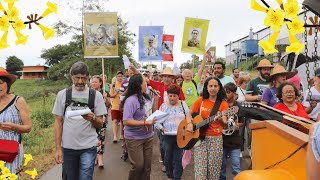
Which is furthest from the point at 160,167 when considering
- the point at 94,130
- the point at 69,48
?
the point at 69,48

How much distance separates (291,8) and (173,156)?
173 inches

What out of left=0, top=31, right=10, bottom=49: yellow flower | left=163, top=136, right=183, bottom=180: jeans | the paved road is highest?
left=0, top=31, right=10, bottom=49: yellow flower

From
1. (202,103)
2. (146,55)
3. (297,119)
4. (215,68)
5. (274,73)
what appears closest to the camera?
(297,119)

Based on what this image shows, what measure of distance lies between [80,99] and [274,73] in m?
3.10

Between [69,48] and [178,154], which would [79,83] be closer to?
[178,154]

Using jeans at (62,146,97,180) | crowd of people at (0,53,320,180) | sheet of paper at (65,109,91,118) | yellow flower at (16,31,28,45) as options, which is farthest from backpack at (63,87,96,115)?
yellow flower at (16,31,28,45)

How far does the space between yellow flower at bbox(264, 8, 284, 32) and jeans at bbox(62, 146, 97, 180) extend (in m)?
3.22

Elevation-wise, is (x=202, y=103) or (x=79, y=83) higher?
(x=79, y=83)

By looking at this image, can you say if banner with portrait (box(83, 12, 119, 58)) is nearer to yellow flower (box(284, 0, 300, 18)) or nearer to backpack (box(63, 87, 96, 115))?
backpack (box(63, 87, 96, 115))

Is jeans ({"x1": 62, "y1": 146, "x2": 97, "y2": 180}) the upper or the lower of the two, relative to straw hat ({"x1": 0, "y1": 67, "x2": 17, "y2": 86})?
lower

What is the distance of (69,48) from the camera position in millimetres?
32469

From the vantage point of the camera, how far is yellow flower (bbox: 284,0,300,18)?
141cm

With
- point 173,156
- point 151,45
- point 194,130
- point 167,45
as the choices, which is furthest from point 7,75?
point 167,45

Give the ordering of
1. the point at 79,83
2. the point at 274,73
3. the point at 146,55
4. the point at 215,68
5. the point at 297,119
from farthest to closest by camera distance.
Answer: the point at 146,55 → the point at 215,68 → the point at 274,73 → the point at 79,83 → the point at 297,119
